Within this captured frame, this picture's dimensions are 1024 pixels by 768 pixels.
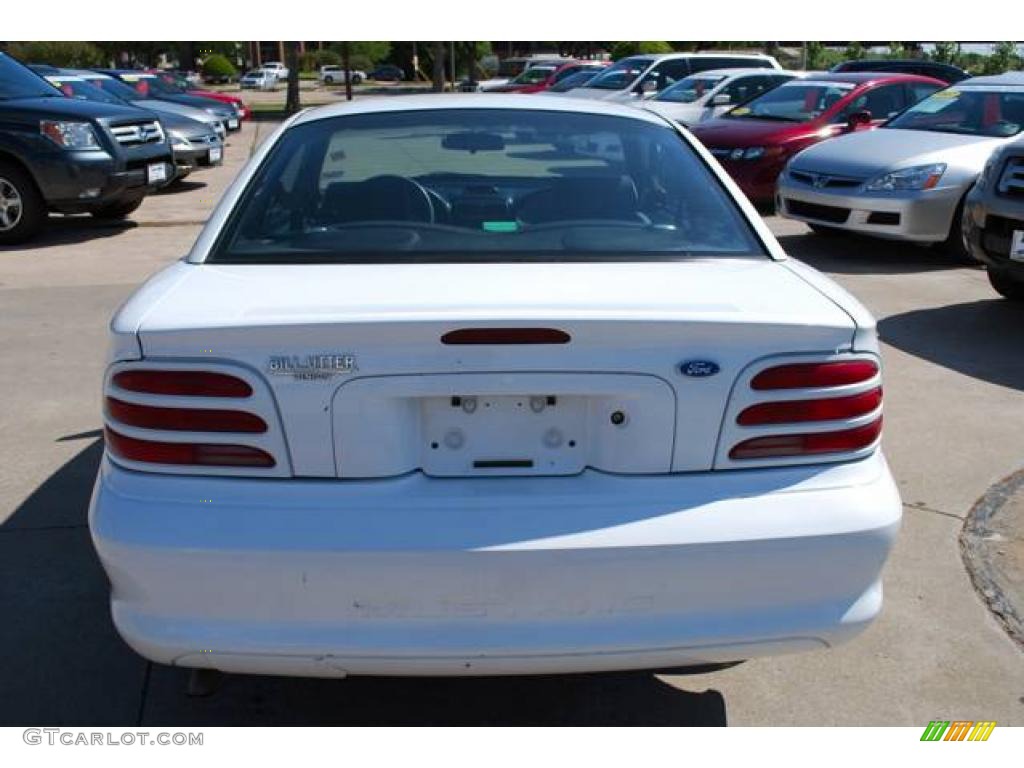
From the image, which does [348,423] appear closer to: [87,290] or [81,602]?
[81,602]

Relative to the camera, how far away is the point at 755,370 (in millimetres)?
2502

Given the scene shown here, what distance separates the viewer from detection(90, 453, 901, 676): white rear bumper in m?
2.39

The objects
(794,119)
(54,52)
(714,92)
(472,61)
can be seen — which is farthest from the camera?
(54,52)

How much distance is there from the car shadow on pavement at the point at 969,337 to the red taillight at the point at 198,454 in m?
4.82

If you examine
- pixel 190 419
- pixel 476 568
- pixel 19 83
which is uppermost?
pixel 190 419

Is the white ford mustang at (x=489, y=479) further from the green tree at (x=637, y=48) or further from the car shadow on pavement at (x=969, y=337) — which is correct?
the green tree at (x=637, y=48)

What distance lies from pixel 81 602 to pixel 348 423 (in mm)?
1687

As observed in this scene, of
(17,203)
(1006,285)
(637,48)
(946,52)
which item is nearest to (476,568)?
(1006,285)

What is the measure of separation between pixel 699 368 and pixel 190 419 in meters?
1.17

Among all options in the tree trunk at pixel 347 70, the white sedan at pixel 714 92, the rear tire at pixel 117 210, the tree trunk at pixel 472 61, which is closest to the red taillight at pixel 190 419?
the rear tire at pixel 117 210

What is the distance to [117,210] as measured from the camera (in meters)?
12.3

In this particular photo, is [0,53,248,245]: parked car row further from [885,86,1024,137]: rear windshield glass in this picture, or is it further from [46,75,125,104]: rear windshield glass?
[885,86,1024,137]: rear windshield glass

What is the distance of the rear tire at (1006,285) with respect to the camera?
7.70 meters

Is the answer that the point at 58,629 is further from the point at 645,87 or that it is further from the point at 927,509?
the point at 645,87
